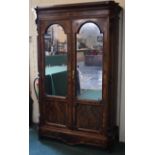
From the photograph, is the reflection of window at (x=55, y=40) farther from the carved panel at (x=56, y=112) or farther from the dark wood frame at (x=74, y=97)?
the carved panel at (x=56, y=112)

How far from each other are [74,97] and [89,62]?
0.52 m

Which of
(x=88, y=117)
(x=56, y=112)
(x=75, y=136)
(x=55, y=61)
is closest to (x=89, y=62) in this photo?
(x=55, y=61)

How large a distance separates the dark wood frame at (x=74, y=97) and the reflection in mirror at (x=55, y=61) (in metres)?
0.07

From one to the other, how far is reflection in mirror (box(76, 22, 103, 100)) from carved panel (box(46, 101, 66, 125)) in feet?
1.06

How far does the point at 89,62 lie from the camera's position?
3.17 meters

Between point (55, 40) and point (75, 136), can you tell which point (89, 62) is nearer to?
point (55, 40)

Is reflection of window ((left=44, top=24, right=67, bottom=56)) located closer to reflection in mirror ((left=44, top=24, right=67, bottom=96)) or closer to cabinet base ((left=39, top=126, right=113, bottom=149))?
reflection in mirror ((left=44, top=24, right=67, bottom=96))
